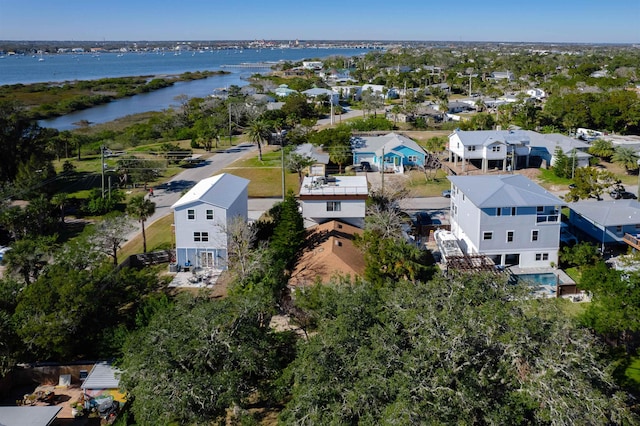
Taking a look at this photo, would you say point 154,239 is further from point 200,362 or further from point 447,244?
point 200,362

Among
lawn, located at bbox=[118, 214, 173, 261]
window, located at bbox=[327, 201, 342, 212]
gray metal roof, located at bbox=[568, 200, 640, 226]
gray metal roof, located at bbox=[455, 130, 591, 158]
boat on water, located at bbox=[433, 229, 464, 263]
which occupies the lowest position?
lawn, located at bbox=[118, 214, 173, 261]

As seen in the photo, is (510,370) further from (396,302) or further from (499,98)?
(499,98)

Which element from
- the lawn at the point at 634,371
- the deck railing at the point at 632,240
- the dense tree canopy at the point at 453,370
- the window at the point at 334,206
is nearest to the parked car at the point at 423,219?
the window at the point at 334,206

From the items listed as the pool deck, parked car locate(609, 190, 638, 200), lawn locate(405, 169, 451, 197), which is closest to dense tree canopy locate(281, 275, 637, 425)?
the pool deck

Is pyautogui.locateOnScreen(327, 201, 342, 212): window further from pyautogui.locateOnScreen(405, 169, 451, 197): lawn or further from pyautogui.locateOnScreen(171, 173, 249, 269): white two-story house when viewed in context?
pyautogui.locateOnScreen(405, 169, 451, 197): lawn

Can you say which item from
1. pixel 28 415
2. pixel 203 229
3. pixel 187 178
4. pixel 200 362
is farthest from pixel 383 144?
pixel 28 415
